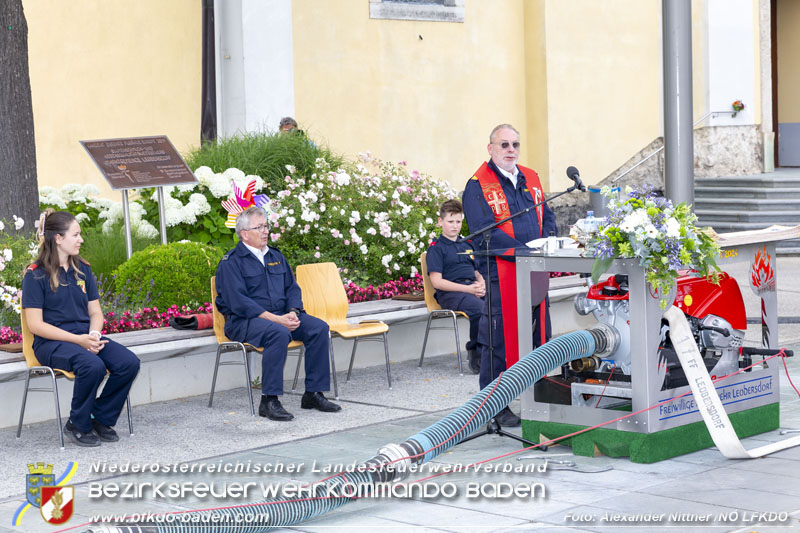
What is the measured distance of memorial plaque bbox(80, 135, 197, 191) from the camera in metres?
9.82

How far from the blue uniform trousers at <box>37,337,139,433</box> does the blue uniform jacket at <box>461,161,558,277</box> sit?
7.21 feet

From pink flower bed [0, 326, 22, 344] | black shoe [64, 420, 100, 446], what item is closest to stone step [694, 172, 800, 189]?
pink flower bed [0, 326, 22, 344]

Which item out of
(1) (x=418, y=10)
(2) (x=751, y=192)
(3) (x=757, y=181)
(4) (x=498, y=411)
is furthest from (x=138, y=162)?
(3) (x=757, y=181)

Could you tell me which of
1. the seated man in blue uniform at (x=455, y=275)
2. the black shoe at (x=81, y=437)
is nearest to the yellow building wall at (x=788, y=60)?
the seated man in blue uniform at (x=455, y=275)

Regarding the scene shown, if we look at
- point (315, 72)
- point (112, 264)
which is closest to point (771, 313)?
point (112, 264)

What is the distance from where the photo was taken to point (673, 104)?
9977 millimetres

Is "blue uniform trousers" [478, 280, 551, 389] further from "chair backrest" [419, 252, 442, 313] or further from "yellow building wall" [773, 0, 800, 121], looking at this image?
"yellow building wall" [773, 0, 800, 121]

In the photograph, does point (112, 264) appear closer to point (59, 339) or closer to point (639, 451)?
point (59, 339)

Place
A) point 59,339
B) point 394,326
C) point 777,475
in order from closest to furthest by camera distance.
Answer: point 777,475
point 59,339
point 394,326

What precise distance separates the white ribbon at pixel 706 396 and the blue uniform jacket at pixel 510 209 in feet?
4.15

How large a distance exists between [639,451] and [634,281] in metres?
0.86

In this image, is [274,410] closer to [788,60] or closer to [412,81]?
[412,81]

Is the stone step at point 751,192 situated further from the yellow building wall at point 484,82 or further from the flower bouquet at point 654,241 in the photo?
the flower bouquet at point 654,241

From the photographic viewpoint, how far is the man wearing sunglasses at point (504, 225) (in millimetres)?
7168
